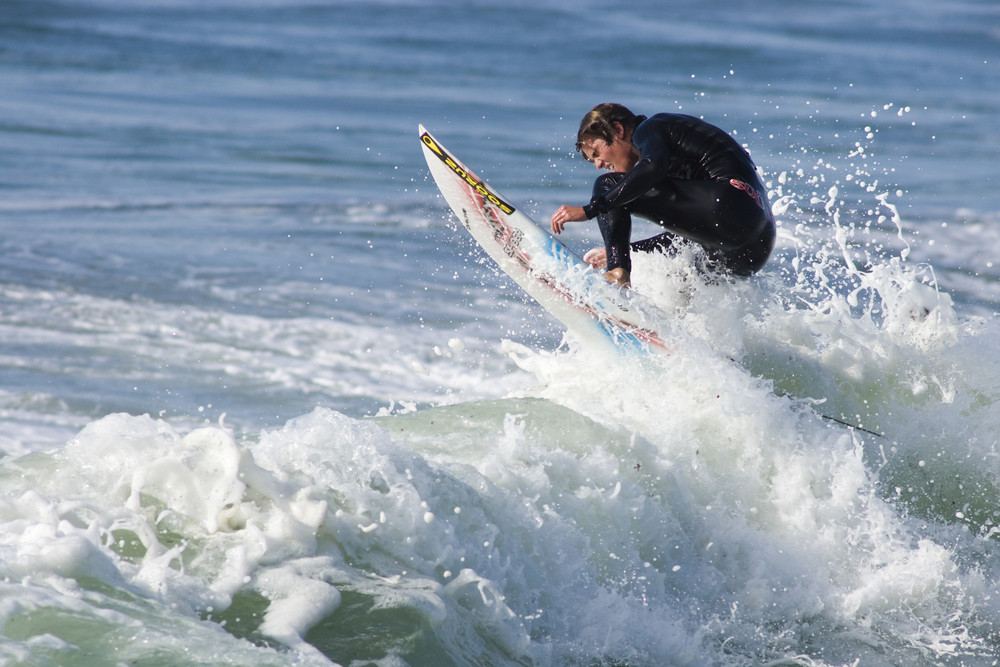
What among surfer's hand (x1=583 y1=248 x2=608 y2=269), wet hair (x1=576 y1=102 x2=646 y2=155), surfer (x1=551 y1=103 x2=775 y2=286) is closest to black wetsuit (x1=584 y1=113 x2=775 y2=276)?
surfer (x1=551 y1=103 x2=775 y2=286)

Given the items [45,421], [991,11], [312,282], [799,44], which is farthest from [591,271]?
[991,11]

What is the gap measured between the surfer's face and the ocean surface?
584 mm

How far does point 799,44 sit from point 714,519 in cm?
2636

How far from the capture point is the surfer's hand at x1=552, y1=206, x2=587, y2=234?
5.52 metres

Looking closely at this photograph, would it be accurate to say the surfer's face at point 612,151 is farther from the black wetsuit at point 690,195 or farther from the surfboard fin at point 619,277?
the surfboard fin at point 619,277

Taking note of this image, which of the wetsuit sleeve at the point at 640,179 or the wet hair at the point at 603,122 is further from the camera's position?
the wet hair at the point at 603,122

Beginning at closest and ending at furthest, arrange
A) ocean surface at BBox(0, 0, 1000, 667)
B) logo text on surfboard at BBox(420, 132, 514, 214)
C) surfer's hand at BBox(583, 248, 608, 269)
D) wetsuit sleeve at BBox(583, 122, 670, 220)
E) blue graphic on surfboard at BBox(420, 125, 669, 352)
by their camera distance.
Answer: ocean surface at BBox(0, 0, 1000, 667) < wetsuit sleeve at BBox(583, 122, 670, 220) < blue graphic on surfboard at BBox(420, 125, 669, 352) < surfer's hand at BBox(583, 248, 608, 269) < logo text on surfboard at BBox(420, 132, 514, 214)

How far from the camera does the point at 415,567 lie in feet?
13.1

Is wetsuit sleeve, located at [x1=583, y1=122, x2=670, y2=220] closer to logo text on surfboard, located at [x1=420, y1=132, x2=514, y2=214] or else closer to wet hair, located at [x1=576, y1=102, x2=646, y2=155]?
wet hair, located at [x1=576, y1=102, x2=646, y2=155]

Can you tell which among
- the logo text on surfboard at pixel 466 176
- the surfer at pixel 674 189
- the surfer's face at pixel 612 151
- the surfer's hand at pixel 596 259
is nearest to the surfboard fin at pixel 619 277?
the surfer at pixel 674 189

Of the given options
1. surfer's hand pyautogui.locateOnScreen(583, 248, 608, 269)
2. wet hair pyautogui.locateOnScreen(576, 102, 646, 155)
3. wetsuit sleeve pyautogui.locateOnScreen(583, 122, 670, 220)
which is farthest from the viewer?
surfer's hand pyautogui.locateOnScreen(583, 248, 608, 269)

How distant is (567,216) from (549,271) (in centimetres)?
81

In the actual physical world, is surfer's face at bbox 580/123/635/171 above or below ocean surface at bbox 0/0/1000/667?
above

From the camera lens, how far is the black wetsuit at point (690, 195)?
5574 millimetres
